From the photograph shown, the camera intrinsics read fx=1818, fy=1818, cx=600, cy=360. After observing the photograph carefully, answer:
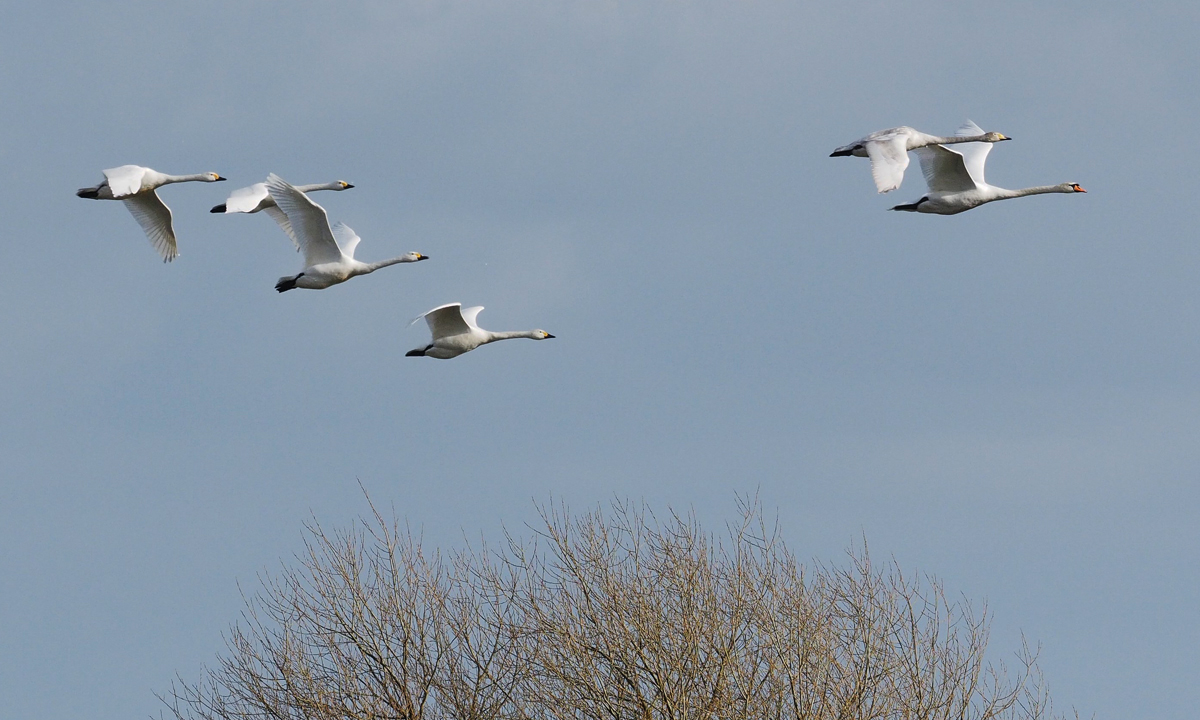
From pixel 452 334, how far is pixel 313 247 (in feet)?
7.59

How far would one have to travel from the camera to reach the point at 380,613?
27.8 metres

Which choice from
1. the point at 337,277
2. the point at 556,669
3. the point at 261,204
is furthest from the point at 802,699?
the point at 261,204

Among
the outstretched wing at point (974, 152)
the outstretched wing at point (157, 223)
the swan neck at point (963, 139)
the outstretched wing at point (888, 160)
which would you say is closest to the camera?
the outstretched wing at point (888, 160)

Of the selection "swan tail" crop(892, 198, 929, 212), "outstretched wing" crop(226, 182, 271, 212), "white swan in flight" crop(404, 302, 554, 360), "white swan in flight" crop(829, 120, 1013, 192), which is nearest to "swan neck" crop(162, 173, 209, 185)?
"outstretched wing" crop(226, 182, 271, 212)

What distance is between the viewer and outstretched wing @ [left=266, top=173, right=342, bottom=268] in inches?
905

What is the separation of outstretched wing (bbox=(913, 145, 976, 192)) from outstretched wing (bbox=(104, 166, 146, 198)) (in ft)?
34.0

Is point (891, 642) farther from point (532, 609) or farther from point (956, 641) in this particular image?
point (532, 609)

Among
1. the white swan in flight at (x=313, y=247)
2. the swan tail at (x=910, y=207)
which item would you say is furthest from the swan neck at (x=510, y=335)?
the swan tail at (x=910, y=207)

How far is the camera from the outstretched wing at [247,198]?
923 inches

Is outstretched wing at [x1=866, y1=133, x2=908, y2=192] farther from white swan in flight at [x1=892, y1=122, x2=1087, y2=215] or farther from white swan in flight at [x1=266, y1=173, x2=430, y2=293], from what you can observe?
white swan in flight at [x1=266, y1=173, x2=430, y2=293]

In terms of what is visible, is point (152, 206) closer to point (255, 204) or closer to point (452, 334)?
point (255, 204)

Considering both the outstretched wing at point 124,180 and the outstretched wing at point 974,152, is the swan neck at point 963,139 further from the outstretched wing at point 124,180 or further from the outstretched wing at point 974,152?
the outstretched wing at point 124,180

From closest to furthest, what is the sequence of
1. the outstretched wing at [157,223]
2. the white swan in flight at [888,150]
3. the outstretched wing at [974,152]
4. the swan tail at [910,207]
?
the white swan in flight at [888,150], the swan tail at [910,207], the outstretched wing at [157,223], the outstretched wing at [974,152]

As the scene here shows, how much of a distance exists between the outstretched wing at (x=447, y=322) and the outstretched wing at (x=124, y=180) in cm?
419
